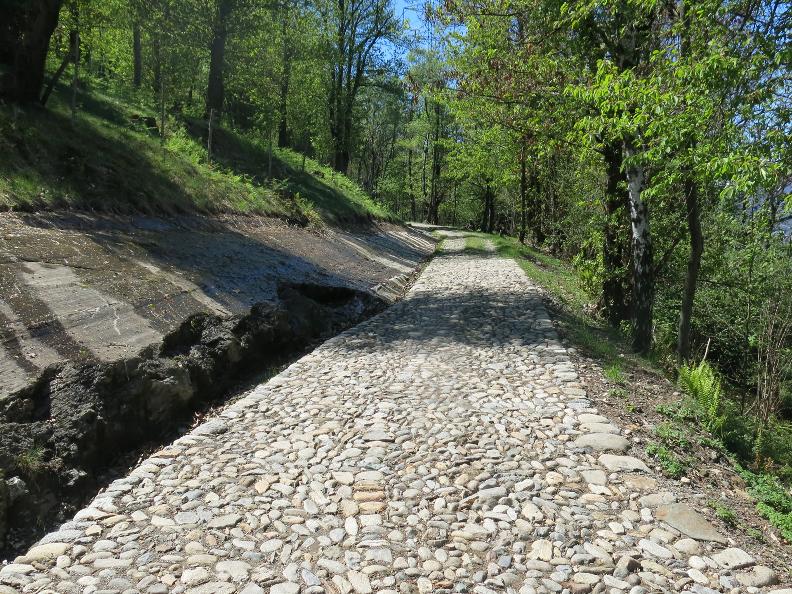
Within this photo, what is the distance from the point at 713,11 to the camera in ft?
24.3

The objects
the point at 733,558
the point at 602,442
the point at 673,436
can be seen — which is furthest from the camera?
the point at 673,436

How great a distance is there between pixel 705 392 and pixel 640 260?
4.07m

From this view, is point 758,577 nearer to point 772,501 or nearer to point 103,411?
point 772,501

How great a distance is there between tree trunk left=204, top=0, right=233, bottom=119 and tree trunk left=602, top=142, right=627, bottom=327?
59.9 feet

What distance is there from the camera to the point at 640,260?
11.1 metres

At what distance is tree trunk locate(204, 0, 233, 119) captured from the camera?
2336 centimetres

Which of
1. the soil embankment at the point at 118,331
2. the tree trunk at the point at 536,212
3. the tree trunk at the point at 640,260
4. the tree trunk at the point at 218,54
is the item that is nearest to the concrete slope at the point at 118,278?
the soil embankment at the point at 118,331

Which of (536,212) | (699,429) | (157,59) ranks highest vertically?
(157,59)

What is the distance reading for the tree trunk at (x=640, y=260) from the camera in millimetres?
10883

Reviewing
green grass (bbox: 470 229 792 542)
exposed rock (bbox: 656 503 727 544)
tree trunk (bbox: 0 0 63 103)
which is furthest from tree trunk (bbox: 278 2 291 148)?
exposed rock (bbox: 656 503 727 544)

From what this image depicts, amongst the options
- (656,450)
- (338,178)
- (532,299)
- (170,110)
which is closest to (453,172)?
(338,178)

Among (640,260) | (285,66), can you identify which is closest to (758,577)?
(640,260)

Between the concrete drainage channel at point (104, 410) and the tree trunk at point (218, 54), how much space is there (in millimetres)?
19178

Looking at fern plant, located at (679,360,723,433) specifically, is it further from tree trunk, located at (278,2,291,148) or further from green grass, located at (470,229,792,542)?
tree trunk, located at (278,2,291,148)
